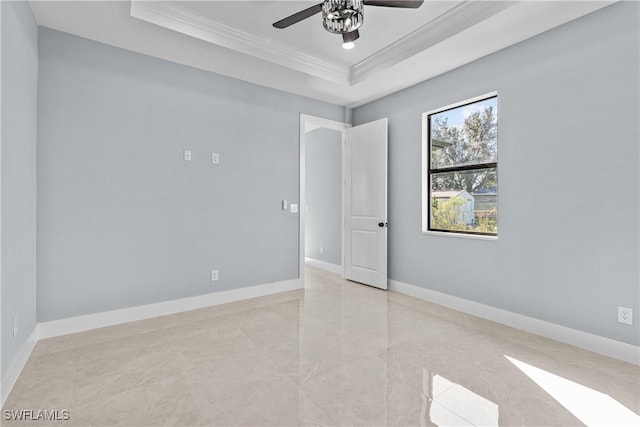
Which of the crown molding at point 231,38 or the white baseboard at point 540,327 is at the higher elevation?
the crown molding at point 231,38

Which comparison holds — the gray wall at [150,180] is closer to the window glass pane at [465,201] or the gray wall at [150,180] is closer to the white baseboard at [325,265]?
A: the white baseboard at [325,265]

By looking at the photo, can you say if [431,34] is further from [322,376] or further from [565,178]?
[322,376]

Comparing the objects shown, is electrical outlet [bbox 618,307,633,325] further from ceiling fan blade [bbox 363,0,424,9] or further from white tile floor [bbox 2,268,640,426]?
ceiling fan blade [bbox 363,0,424,9]

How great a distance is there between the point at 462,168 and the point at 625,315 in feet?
6.17

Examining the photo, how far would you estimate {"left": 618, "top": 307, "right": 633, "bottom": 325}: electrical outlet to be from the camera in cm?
238

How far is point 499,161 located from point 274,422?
297cm

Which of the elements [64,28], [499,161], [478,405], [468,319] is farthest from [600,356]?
[64,28]

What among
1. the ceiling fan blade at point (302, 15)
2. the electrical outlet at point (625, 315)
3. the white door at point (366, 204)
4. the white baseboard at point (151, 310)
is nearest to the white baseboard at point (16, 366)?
the white baseboard at point (151, 310)

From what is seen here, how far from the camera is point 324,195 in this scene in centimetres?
579

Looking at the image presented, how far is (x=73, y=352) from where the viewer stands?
8.25ft

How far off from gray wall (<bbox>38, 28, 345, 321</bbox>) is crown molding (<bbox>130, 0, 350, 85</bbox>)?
2.30ft

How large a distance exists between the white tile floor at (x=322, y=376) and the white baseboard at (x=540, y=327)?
87mm

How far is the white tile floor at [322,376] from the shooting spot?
1781 mm

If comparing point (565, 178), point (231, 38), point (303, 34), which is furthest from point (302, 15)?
point (565, 178)
